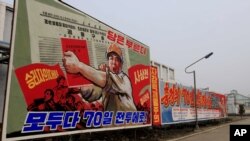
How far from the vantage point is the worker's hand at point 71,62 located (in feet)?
44.9

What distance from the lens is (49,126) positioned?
12.4 meters

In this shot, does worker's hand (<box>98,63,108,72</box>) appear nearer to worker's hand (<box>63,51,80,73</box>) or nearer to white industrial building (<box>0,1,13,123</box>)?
worker's hand (<box>63,51,80,73</box>)

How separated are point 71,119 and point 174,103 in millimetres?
14932

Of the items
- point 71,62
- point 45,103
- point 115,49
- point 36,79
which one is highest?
point 115,49

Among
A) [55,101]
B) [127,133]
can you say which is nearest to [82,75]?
[55,101]

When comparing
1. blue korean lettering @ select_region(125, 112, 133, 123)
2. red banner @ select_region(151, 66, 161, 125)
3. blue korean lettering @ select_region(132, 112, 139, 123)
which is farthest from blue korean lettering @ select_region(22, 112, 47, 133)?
red banner @ select_region(151, 66, 161, 125)

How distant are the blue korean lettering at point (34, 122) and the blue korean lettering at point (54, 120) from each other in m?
0.28

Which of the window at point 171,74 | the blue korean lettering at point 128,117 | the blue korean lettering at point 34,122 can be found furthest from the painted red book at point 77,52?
the window at point 171,74

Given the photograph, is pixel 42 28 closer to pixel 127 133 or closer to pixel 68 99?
pixel 68 99

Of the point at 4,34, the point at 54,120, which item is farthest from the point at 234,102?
the point at 54,120

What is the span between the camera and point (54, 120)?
12703 mm

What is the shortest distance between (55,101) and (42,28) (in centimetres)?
268

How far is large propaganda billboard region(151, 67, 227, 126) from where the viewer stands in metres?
23.6

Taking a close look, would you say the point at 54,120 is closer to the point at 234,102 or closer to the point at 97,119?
the point at 97,119
